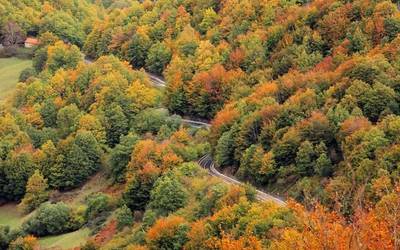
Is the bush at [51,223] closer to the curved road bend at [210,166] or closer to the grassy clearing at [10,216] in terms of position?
the grassy clearing at [10,216]

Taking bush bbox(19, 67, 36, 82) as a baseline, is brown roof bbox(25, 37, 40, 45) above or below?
above

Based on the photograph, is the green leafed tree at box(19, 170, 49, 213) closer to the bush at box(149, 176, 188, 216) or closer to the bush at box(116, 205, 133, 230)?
the bush at box(116, 205, 133, 230)

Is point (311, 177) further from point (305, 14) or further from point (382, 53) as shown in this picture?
point (305, 14)

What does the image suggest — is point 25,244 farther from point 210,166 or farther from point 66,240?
point 210,166

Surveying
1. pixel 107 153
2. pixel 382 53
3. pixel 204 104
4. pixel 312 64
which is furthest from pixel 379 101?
pixel 107 153

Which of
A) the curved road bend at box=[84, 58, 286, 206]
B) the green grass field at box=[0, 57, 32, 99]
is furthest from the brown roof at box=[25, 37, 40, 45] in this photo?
the curved road bend at box=[84, 58, 286, 206]

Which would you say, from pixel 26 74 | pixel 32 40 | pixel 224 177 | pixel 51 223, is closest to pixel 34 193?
pixel 51 223

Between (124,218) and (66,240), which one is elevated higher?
(124,218)
